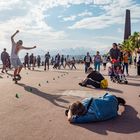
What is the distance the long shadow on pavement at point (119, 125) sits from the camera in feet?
25.9

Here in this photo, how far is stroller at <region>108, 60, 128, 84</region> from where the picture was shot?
1921cm

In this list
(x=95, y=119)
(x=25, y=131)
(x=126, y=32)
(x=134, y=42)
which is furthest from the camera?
(x=126, y=32)

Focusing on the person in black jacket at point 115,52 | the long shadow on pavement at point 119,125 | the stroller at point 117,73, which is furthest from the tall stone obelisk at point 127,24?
the long shadow on pavement at point 119,125

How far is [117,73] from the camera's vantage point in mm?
19594

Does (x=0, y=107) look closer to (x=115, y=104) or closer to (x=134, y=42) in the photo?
(x=115, y=104)

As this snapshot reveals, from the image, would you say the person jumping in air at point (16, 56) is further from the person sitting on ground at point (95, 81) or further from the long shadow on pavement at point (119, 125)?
the long shadow on pavement at point (119, 125)

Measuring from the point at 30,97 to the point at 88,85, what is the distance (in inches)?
188

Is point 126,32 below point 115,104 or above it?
above

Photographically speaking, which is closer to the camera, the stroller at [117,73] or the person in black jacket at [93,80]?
the person in black jacket at [93,80]

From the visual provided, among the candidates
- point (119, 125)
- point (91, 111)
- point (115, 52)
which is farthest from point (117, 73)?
point (119, 125)

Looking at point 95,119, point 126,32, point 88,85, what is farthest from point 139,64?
point 126,32

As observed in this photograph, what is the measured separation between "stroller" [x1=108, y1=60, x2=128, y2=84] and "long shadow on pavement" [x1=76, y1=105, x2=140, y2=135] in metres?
9.78

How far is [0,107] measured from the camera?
1058cm

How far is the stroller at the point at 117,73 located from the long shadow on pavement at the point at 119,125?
9783mm
